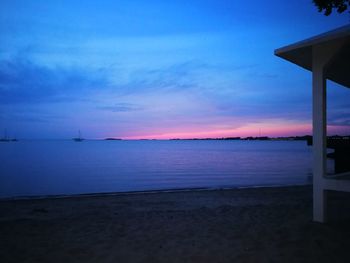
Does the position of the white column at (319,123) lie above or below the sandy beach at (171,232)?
above

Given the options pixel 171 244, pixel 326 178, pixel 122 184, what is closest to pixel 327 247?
pixel 326 178

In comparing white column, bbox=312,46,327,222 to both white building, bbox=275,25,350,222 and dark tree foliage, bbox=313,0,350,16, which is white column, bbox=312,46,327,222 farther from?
dark tree foliage, bbox=313,0,350,16

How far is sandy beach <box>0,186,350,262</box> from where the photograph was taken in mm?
5301

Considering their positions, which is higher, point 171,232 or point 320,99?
point 320,99

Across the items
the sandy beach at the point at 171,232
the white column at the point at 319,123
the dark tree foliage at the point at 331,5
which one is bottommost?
the sandy beach at the point at 171,232

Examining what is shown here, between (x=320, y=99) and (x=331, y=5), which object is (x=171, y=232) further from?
(x=331, y=5)

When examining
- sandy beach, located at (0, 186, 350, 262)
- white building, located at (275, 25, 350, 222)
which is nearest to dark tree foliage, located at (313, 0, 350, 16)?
white building, located at (275, 25, 350, 222)

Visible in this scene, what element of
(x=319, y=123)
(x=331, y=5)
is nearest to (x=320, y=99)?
(x=319, y=123)

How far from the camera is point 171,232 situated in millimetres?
6758

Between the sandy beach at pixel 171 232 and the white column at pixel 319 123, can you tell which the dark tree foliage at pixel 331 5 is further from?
the sandy beach at pixel 171 232

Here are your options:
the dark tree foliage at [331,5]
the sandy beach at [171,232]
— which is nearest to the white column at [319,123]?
the sandy beach at [171,232]

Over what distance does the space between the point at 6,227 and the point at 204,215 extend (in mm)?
4586

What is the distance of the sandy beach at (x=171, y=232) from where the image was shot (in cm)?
530

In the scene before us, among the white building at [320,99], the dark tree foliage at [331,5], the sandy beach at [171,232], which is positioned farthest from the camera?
the dark tree foliage at [331,5]
